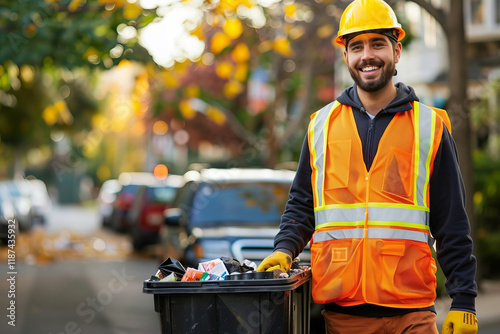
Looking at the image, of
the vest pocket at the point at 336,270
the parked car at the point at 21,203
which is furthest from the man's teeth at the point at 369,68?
the parked car at the point at 21,203

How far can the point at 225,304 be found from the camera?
133 inches

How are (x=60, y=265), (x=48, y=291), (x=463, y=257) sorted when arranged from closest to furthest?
(x=463, y=257) < (x=48, y=291) < (x=60, y=265)

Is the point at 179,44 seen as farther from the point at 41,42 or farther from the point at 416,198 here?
the point at 416,198

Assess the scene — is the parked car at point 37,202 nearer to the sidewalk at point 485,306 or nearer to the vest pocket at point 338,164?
the sidewalk at point 485,306

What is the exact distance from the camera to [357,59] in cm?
379

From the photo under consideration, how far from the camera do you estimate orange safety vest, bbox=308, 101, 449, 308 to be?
358 centimetres

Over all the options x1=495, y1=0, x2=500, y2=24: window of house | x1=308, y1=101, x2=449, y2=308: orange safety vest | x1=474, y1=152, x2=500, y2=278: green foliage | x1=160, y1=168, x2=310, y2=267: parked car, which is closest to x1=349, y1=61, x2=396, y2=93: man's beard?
x1=308, y1=101, x2=449, y2=308: orange safety vest

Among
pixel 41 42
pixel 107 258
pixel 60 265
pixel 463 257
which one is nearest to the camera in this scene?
pixel 463 257

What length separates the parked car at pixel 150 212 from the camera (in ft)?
67.2

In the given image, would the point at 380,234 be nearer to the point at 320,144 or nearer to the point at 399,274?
the point at 399,274

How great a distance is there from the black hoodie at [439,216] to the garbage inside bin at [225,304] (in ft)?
1.39

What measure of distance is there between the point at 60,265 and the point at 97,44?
9.23m

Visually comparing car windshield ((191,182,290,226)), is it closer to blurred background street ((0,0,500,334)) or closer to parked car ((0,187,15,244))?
blurred background street ((0,0,500,334))

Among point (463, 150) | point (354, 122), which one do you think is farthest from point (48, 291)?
point (354, 122)
